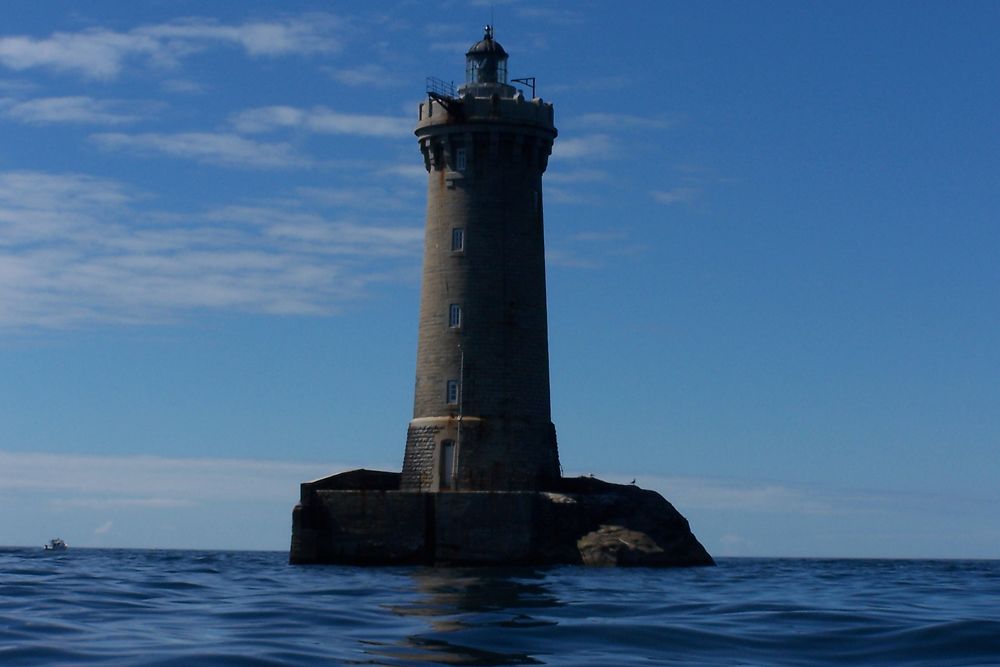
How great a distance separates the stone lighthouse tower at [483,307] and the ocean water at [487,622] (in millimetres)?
13202

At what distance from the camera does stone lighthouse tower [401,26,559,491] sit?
54344 mm

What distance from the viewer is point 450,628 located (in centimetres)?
2555

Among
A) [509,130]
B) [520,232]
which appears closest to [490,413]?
[520,232]

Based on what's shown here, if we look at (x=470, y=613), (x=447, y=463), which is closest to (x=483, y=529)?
(x=447, y=463)

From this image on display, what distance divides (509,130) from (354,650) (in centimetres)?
3549

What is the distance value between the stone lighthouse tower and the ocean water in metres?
13.2

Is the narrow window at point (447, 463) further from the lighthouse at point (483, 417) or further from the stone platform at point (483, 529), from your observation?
the stone platform at point (483, 529)

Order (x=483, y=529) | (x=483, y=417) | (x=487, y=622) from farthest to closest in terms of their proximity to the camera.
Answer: (x=483, y=417), (x=483, y=529), (x=487, y=622)

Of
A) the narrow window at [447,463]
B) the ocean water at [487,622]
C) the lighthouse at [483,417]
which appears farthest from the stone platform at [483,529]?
the ocean water at [487,622]

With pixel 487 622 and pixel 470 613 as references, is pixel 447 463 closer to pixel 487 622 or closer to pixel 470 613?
pixel 470 613

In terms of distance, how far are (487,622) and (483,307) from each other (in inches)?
1126

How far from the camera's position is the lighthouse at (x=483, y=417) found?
51.1 metres

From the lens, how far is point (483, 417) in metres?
54.3

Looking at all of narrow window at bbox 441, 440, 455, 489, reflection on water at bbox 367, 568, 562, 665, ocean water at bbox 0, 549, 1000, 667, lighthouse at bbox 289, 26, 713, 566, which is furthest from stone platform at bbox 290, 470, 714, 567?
ocean water at bbox 0, 549, 1000, 667
